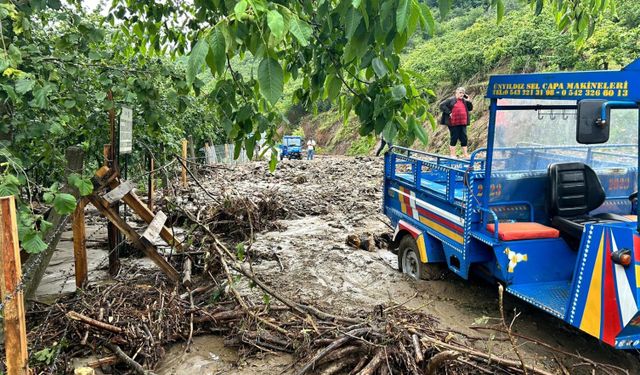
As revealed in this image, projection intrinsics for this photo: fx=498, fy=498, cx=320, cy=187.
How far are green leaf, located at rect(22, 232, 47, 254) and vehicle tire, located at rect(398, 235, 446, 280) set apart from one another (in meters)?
4.29

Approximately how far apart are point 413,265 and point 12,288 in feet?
15.5

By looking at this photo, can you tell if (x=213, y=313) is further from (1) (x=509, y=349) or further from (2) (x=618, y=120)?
(2) (x=618, y=120)

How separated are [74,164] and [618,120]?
17.3ft

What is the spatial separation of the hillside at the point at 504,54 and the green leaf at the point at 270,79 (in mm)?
8468

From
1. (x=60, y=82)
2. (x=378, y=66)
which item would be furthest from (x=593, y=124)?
(x=60, y=82)

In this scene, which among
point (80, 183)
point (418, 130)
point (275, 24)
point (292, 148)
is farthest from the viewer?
point (292, 148)

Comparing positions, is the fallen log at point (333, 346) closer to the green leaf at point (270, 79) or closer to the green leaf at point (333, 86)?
the green leaf at point (333, 86)

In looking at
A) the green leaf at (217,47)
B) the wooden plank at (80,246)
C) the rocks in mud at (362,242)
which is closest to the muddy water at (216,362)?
the wooden plank at (80,246)

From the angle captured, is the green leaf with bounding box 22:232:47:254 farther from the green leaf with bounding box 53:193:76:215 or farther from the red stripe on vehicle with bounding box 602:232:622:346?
the red stripe on vehicle with bounding box 602:232:622:346

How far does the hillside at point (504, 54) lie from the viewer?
1475 centimetres

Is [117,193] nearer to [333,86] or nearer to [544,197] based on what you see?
[333,86]

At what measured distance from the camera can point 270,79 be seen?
78.8 inches

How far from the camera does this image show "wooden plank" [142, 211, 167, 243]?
5.41m

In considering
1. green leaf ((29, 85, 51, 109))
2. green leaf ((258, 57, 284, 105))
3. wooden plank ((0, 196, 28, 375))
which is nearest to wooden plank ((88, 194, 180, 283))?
green leaf ((29, 85, 51, 109))
